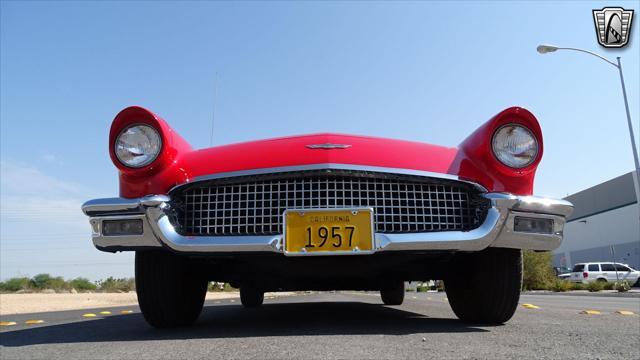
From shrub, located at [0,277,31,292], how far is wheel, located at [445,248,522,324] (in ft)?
99.4

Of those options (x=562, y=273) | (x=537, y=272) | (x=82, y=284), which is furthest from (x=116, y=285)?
(x=562, y=273)

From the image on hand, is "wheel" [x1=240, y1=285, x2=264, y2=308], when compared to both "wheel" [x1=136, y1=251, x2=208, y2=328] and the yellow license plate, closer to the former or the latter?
"wheel" [x1=136, y1=251, x2=208, y2=328]

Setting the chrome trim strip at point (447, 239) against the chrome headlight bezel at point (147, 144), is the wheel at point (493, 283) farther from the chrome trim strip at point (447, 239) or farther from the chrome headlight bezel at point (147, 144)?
the chrome headlight bezel at point (147, 144)

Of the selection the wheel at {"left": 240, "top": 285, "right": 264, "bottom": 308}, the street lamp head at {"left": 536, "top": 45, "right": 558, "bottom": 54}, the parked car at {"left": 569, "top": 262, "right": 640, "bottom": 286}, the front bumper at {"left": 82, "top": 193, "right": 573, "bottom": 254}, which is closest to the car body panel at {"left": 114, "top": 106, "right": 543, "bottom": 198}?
the front bumper at {"left": 82, "top": 193, "right": 573, "bottom": 254}

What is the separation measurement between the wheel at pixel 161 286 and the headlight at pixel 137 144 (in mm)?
562

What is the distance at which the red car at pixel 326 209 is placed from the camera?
253 cm

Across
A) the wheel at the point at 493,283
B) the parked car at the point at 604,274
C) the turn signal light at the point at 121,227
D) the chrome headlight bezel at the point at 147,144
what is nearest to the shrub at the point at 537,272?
the parked car at the point at 604,274

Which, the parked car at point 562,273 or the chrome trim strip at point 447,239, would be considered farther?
the parked car at point 562,273

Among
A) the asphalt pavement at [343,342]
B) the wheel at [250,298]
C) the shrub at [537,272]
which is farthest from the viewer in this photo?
the shrub at [537,272]

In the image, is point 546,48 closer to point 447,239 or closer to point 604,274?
point 447,239

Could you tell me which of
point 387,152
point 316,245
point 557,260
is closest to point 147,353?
point 316,245

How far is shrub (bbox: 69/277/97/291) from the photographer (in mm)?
30403

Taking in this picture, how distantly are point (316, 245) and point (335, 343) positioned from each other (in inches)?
21.9
